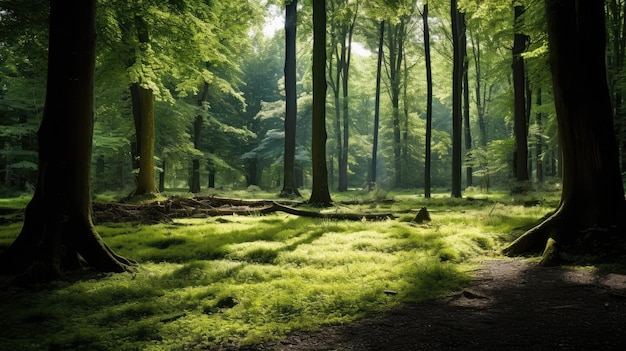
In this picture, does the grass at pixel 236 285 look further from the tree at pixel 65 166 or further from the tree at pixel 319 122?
the tree at pixel 319 122

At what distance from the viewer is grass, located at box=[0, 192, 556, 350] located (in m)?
3.59

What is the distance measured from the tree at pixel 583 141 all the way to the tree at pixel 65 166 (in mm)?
A: 6468

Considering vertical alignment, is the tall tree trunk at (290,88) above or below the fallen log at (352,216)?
above

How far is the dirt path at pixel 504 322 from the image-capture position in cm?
325

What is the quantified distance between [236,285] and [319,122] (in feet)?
30.2

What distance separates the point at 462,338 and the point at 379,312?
941 millimetres

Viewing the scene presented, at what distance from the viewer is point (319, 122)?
13469mm

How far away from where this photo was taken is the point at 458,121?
1855 centimetres

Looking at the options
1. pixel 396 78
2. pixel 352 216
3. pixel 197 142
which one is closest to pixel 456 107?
pixel 352 216

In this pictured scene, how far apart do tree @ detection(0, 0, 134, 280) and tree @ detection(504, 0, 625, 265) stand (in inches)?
255

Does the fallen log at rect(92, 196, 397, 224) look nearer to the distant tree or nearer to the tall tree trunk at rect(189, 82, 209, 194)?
the tall tree trunk at rect(189, 82, 209, 194)

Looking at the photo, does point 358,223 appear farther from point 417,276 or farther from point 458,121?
point 458,121

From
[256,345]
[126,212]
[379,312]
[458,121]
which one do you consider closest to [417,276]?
[379,312]

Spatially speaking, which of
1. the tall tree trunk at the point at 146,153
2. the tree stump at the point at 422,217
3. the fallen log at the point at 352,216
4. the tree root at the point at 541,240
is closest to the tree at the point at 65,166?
the fallen log at the point at 352,216
